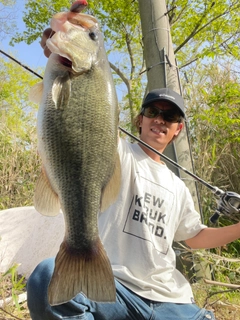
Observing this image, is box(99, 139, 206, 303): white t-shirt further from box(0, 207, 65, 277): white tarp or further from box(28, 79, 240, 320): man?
box(0, 207, 65, 277): white tarp

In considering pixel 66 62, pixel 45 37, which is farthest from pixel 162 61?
pixel 66 62

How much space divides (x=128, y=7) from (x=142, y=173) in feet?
18.3

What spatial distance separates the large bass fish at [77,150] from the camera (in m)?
1.35

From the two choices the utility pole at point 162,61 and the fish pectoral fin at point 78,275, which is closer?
the fish pectoral fin at point 78,275

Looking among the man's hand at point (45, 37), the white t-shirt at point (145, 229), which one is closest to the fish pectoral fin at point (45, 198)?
the man's hand at point (45, 37)

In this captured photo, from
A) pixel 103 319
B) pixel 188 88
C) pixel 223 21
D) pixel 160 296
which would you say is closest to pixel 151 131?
pixel 160 296

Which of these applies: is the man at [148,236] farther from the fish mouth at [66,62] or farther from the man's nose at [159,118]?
the fish mouth at [66,62]

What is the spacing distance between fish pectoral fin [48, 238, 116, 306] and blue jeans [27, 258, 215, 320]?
0.44 meters

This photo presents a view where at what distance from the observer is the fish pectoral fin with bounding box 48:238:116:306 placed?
1.45 meters

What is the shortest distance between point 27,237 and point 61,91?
316cm

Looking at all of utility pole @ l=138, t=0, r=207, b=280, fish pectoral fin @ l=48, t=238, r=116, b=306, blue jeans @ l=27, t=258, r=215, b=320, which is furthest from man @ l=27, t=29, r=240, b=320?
utility pole @ l=138, t=0, r=207, b=280

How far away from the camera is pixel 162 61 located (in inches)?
157

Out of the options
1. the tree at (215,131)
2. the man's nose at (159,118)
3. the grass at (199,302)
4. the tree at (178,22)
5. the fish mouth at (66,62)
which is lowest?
the grass at (199,302)

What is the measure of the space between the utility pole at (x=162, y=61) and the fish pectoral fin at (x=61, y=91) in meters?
2.66
